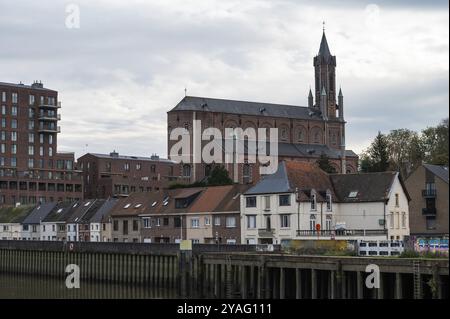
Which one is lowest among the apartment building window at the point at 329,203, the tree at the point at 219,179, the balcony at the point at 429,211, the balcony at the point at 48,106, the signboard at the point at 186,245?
the signboard at the point at 186,245

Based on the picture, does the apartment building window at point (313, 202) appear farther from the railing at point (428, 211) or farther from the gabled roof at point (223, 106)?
the gabled roof at point (223, 106)

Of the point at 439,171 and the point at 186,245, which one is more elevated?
the point at 439,171

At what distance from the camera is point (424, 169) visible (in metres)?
89.4

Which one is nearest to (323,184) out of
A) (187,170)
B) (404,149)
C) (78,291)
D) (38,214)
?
(78,291)

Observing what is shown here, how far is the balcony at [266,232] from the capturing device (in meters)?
76.9

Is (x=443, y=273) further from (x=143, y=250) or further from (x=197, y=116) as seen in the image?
(x=197, y=116)

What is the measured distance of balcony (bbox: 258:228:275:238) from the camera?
76938 millimetres

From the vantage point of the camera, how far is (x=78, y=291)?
66.4 metres

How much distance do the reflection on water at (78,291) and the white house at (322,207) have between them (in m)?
15.6

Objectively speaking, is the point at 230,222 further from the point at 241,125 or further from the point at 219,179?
the point at 241,125

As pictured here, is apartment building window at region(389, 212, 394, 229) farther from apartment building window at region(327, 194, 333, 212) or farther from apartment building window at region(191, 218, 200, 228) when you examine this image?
apartment building window at region(191, 218, 200, 228)

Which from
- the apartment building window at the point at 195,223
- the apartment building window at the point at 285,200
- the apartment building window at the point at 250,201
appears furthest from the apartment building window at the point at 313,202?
the apartment building window at the point at 195,223

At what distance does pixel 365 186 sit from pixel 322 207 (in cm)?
446
